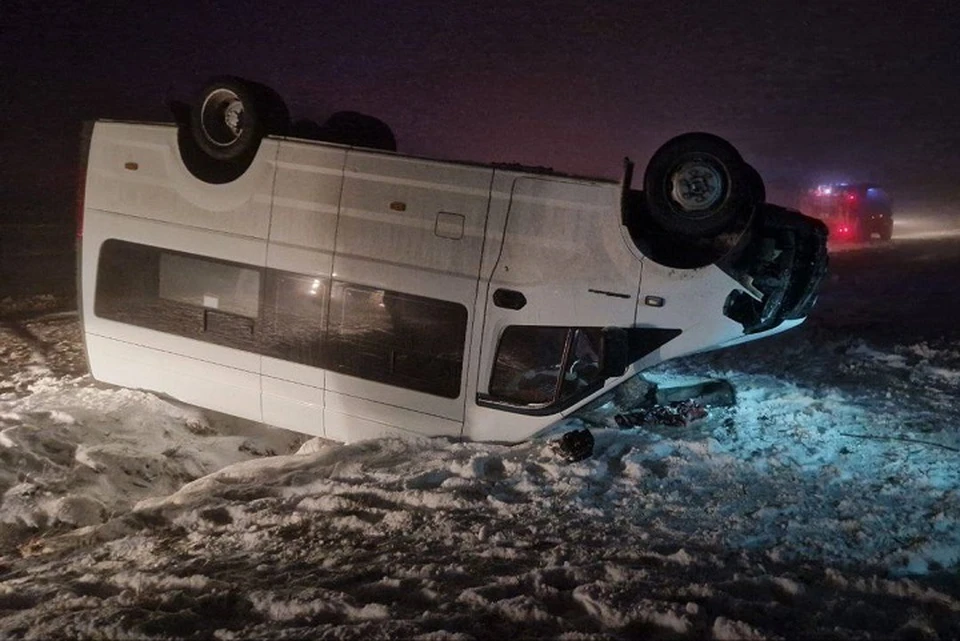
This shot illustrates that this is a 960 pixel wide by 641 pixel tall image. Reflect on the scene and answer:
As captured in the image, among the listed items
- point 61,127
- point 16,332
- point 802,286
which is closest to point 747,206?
point 802,286

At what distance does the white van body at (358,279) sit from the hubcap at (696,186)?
0.41 m

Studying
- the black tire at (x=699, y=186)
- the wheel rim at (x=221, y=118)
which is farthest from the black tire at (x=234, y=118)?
the black tire at (x=699, y=186)

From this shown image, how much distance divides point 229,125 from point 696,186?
363cm

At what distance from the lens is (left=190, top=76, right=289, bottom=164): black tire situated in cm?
566

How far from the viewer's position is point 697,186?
4742 mm

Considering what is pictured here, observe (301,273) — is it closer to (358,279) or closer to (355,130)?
(358,279)

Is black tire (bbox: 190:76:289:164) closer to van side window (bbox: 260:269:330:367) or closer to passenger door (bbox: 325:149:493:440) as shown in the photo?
passenger door (bbox: 325:149:493:440)

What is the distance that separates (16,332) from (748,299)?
30.9ft

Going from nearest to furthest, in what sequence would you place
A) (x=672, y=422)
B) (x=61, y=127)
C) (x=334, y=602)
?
(x=334, y=602)
(x=672, y=422)
(x=61, y=127)

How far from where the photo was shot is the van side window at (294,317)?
5578 millimetres

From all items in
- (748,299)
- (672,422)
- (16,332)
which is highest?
(748,299)

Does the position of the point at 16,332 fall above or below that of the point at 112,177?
below

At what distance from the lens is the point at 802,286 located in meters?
5.16

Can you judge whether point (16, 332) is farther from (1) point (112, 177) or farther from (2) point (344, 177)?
(2) point (344, 177)
